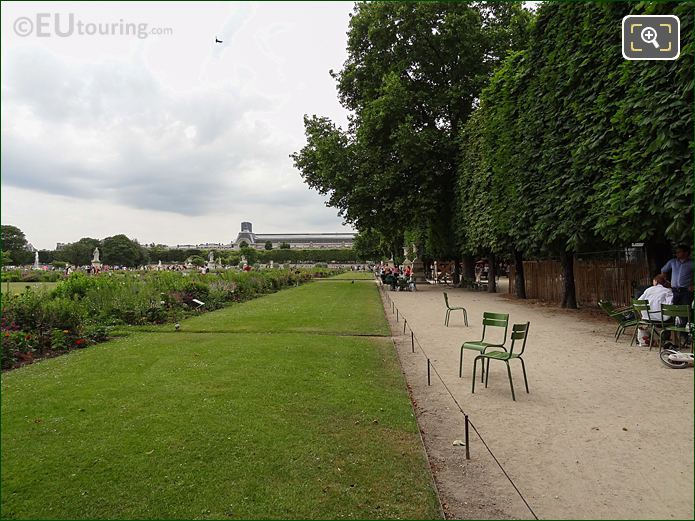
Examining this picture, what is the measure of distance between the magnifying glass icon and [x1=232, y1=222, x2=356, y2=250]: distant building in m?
140

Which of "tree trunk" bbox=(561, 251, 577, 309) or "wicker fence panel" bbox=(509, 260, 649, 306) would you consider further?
"tree trunk" bbox=(561, 251, 577, 309)

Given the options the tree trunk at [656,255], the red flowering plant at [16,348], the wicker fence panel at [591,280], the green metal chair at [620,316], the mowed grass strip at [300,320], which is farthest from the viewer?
the wicker fence panel at [591,280]

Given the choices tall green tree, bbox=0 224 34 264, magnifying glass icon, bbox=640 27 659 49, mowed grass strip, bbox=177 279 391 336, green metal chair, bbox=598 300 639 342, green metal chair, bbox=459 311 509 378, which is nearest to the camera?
green metal chair, bbox=459 311 509 378

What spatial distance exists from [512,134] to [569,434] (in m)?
14.1

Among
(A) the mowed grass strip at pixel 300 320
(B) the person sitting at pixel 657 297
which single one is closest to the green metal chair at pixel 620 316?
(B) the person sitting at pixel 657 297

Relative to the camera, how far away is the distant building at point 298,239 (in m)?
153

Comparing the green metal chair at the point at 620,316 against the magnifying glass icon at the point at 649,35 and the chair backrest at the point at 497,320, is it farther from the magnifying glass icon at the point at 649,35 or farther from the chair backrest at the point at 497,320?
the magnifying glass icon at the point at 649,35

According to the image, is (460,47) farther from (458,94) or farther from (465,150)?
(465,150)

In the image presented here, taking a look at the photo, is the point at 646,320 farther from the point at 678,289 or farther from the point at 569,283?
the point at 569,283

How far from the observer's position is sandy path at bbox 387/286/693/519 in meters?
3.31

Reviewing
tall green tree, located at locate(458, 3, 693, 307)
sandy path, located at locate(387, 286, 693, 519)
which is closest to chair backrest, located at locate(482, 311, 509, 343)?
sandy path, located at locate(387, 286, 693, 519)

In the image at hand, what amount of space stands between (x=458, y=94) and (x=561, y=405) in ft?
75.5

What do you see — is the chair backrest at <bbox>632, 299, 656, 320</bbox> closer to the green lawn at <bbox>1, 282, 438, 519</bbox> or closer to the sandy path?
the sandy path

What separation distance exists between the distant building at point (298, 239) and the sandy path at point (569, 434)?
141064mm
